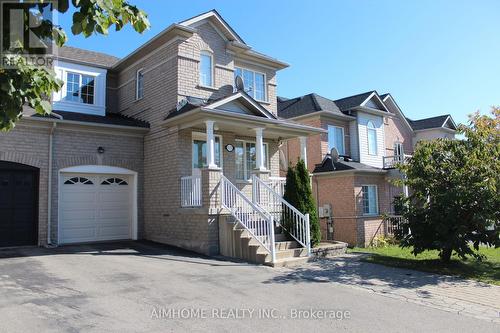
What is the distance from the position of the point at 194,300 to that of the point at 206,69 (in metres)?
9.73

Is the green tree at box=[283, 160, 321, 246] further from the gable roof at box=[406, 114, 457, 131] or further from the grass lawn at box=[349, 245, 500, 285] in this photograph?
the gable roof at box=[406, 114, 457, 131]

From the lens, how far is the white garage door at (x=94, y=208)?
44.8ft

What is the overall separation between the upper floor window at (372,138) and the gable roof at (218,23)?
10.2m

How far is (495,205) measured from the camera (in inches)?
414

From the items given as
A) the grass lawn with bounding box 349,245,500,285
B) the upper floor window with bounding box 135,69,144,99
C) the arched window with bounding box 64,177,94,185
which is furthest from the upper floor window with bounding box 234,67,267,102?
the grass lawn with bounding box 349,245,500,285

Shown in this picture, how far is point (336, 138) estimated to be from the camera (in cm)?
2181

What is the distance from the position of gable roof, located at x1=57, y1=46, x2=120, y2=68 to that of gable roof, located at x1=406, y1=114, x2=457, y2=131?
20.1 metres

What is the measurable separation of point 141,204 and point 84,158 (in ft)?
8.07

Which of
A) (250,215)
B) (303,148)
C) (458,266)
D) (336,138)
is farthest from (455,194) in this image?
(336,138)

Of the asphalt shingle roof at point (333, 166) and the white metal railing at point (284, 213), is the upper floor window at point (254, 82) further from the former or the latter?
the asphalt shingle roof at point (333, 166)

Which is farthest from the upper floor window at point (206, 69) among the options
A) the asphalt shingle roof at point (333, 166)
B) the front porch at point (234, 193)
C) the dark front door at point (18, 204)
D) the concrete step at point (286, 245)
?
the asphalt shingle roof at point (333, 166)

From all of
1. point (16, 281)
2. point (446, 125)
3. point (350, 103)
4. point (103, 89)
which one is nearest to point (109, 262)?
point (16, 281)

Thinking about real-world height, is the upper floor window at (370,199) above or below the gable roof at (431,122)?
below

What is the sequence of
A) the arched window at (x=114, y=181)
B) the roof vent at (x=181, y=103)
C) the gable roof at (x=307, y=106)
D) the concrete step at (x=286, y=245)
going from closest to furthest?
the concrete step at (x=286, y=245)
the roof vent at (x=181, y=103)
the arched window at (x=114, y=181)
the gable roof at (x=307, y=106)
